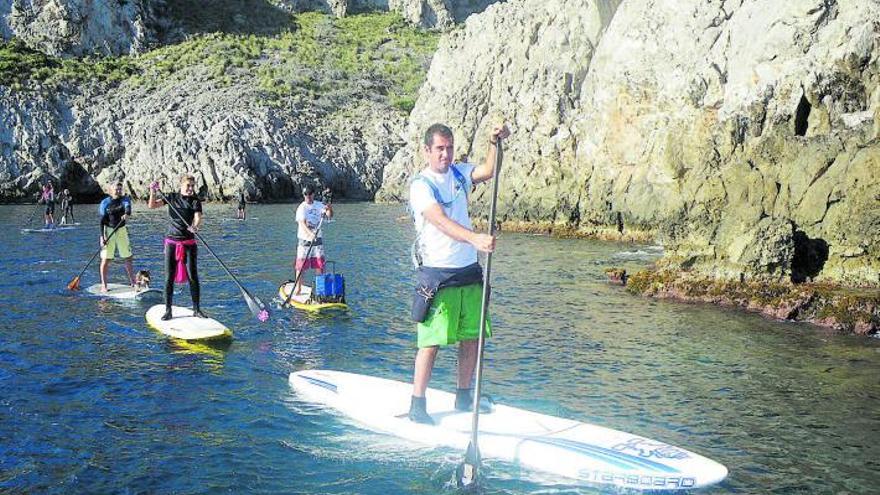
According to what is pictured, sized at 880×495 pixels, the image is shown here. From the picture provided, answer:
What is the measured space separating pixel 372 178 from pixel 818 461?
7409 centimetres

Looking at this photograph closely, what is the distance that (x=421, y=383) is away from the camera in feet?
29.1

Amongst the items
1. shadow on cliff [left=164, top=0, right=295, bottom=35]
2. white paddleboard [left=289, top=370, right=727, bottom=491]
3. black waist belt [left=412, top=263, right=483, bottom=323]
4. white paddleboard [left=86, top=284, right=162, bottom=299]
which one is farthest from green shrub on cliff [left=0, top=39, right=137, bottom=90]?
black waist belt [left=412, top=263, right=483, bottom=323]

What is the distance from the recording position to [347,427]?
32.1 ft

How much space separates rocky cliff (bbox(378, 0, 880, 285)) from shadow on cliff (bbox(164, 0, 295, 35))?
58.0m

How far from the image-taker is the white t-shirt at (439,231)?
8.18m

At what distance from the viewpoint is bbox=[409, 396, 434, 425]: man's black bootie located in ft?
29.6

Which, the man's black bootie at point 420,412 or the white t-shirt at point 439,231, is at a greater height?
the white t-shirt at point 439,231

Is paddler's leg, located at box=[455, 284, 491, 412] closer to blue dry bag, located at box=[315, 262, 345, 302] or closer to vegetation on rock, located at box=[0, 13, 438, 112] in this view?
blue dry bag, located at box=[315, 262, 345, 302]

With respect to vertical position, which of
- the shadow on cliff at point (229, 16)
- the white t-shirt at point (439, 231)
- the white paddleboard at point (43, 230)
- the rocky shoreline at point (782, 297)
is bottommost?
the white paddleboard at point (43, 230)

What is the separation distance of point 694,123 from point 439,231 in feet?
103

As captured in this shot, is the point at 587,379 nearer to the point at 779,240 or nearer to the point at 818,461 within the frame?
the point at 818,461

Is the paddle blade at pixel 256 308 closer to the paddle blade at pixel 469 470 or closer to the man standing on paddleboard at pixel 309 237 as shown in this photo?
the man standing on paddleboard at pixel 309 237

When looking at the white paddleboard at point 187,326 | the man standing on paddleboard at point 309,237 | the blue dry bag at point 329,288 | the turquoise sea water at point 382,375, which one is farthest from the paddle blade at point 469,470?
the man standing on paddleboard at point 309,237

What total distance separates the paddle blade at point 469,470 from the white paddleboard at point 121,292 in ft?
44.5
